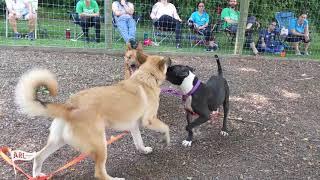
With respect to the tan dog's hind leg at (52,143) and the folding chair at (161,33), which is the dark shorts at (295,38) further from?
the tan dog's hind leg at (52,143)

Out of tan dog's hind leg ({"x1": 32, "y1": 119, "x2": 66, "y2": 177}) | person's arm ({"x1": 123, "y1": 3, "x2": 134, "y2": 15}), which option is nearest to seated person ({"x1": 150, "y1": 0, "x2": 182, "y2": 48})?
person's arm ({"x1": 123, "y1": 3, "x2": 134, "y2": 15})

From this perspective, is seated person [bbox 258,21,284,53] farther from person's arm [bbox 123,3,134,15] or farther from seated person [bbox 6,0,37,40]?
seated person [bbox 6,0,37,40]

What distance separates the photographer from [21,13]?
9.08m

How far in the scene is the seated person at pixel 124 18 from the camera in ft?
28.8

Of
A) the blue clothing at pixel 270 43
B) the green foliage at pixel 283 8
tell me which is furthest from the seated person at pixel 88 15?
the green foliage at pixel 283 8

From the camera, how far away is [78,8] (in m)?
9.11

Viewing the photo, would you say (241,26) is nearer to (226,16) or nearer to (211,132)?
(226,16)

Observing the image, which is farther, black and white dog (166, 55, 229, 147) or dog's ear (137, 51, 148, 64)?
black and white dog (166, 55, 229, 147)

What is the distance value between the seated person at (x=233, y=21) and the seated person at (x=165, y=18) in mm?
1078

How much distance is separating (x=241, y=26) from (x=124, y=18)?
2.57 meters

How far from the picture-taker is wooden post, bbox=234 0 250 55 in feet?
26.9

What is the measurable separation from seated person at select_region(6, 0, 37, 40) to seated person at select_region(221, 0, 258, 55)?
14.3 feet

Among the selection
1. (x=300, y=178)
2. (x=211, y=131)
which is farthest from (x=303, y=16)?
(x=300, y=178)

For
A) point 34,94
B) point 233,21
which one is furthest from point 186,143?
point 233,21
